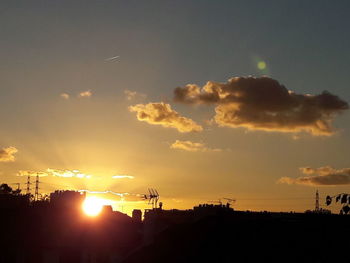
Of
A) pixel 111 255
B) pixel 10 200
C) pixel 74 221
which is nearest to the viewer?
pixel 111 255

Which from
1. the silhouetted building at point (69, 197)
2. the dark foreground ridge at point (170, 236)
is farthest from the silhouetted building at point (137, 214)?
the silhouetted building at point (69, 197)

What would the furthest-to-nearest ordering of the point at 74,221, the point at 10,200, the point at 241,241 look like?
the point at 10,200
the point at 74,221
the point at 241,241

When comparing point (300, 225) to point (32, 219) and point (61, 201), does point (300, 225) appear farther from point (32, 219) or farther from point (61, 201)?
Answer: point (61, 201)

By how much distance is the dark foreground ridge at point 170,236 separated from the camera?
34.0m

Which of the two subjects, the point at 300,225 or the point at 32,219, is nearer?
the point at 300,225

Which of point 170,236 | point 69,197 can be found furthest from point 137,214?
point 170,236

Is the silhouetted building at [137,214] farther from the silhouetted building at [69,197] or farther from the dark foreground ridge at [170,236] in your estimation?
the silhouetted building at [69,197]

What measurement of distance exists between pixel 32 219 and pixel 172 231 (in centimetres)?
2238

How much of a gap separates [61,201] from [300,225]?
46.3 metres

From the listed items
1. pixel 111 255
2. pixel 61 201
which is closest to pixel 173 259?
pixel 111 255

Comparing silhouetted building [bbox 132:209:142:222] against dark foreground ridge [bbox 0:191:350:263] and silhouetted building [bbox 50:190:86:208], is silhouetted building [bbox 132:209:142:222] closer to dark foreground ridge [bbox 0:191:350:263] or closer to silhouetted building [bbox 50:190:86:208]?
dark foreground ridge [bbox 0:191:350:263]

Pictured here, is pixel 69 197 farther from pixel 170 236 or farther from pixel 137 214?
pixel 170 236

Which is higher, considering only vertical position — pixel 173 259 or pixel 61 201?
pixel 61 201

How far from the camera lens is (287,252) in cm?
3303
